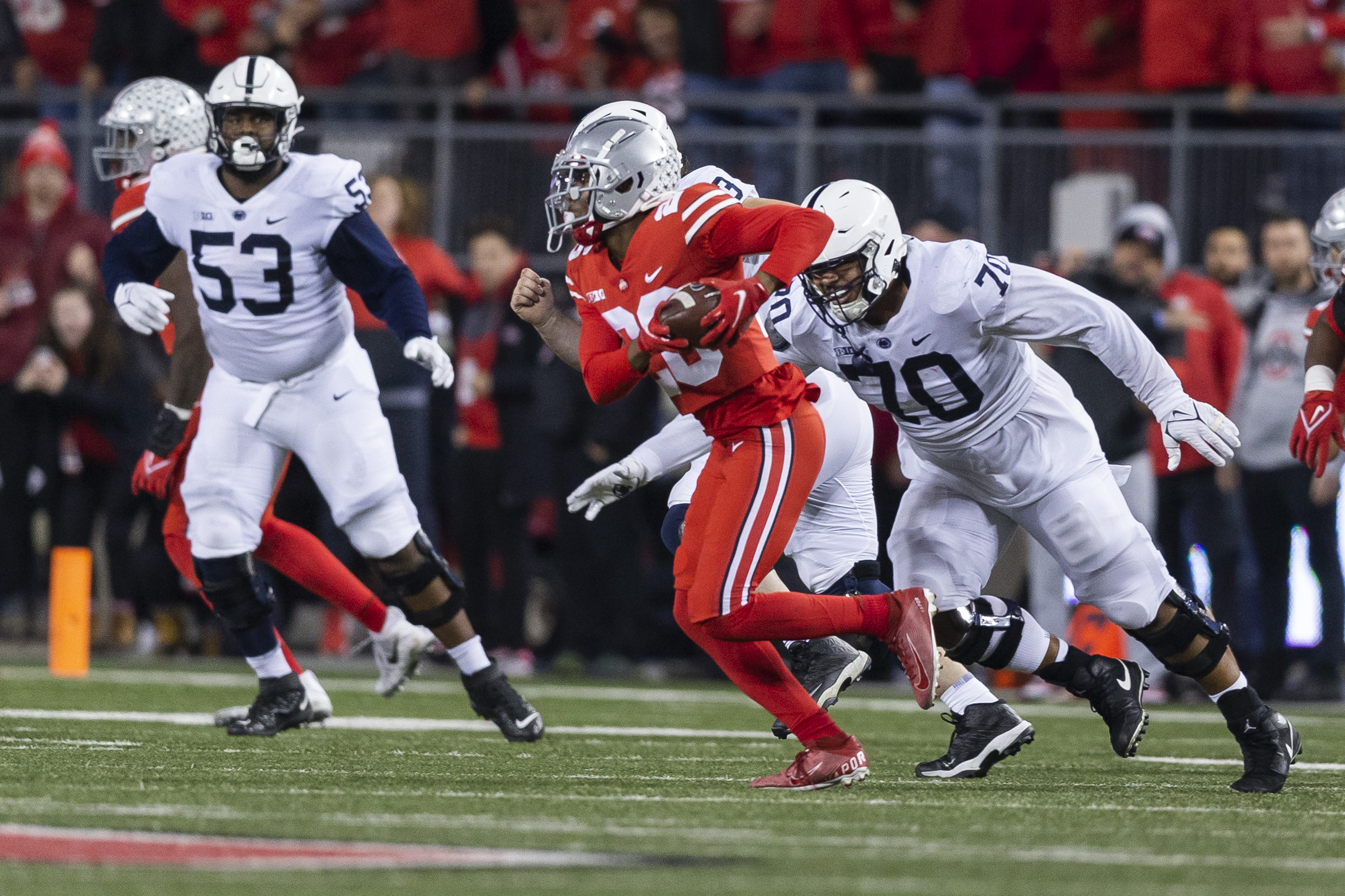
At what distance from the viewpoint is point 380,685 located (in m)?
6.88

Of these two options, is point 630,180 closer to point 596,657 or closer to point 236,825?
point 236,825

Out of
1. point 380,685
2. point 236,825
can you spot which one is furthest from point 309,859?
point 380,685

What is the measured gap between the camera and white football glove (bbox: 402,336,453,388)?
5.85 m

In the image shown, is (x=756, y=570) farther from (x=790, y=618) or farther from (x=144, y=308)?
(x=144, y=308)

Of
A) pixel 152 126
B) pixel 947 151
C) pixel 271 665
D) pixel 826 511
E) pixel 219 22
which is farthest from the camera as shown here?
pixel 219 22

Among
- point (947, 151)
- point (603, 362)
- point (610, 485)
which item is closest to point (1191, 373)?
point (947, 151)

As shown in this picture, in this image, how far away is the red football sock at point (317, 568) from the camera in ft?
22.2

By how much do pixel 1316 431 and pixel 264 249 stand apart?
3.08 meters

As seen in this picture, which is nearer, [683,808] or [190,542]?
[683,808]

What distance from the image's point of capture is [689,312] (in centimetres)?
477

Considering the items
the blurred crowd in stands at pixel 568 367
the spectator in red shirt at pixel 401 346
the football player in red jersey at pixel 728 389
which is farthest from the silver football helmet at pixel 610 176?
the spectator in red shirt at pixel 401 346

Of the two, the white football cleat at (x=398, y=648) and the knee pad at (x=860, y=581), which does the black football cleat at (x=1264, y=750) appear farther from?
the white football cleat at (x=398, y=648)

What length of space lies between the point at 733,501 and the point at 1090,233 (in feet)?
18.2

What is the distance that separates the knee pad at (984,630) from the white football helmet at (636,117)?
1.37 meters
